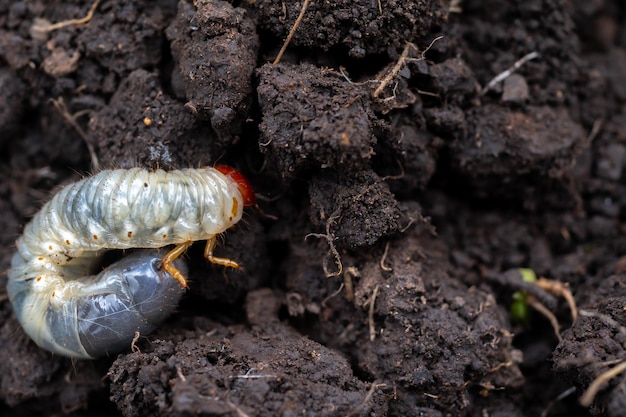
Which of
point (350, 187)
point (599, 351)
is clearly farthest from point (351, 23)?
point (599, 351)

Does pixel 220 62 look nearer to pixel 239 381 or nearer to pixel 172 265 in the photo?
pixel 172 265

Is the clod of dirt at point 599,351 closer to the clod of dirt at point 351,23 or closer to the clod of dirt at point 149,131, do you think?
the clod of dirt at point 351,23

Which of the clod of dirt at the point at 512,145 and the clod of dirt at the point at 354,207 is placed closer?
the clod of dirt at the point at 354,207

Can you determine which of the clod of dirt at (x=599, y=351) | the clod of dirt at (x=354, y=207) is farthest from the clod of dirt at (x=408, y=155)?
the clod of dirt at (x=599, y=351)

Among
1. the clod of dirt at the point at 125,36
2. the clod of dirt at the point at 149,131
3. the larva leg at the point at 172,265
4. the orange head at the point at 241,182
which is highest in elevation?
the clod of dirt at the point at 125,36

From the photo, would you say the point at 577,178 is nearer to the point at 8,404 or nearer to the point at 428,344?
the point at 428,344

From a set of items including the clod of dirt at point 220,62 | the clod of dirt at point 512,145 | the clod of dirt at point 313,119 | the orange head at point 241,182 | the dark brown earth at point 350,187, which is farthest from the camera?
the clod of dirt at point 512,145
